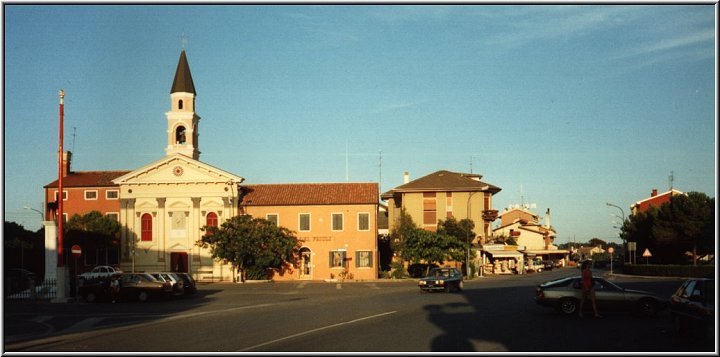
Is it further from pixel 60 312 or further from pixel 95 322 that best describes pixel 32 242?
pixel 95 322

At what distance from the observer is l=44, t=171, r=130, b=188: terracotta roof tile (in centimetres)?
7000

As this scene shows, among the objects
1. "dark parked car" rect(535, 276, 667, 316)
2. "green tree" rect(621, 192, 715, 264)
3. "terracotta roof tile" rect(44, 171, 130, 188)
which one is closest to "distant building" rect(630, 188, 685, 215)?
"green tree" rect(621, 192, 715, 264)

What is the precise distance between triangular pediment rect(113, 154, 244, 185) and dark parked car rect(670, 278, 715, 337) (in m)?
47.8

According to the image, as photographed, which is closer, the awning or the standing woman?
the standing woman

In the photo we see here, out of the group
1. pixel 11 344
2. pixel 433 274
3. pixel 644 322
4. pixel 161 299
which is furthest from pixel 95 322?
pixel 433 274

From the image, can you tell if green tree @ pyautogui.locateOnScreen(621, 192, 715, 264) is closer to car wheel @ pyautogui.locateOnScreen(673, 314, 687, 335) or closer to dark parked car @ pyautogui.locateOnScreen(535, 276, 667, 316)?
dark parked car @ pyautogui.locateOnScreen(535, 276, 667, 316)

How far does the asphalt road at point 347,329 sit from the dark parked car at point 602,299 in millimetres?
319

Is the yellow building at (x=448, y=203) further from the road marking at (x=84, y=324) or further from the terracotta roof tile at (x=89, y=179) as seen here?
the road marking at (x=84, y=324)

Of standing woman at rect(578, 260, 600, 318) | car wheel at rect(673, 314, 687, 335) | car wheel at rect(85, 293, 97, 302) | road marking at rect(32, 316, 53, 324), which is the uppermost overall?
standing woman at rect(578, 260, 600, 318)

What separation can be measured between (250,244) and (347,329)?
129 feet

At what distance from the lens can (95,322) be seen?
980 inches

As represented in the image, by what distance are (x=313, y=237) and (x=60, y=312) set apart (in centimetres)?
3308

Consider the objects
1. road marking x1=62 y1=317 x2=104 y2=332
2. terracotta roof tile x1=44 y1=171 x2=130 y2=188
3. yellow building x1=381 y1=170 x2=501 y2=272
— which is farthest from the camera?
terracotta roof tile x1=44 y1=171 x2=130 y2=188

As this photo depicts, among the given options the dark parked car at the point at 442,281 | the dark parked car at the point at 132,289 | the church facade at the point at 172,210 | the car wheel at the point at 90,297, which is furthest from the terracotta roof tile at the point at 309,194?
the car wheel at the point at 90,297
